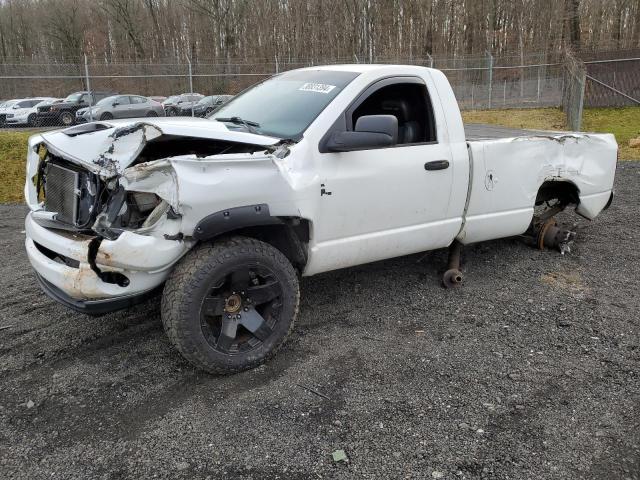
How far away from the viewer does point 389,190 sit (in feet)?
13.5

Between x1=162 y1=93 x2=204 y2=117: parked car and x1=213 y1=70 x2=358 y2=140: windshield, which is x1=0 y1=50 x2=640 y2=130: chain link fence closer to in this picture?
x1=162 y1=93 x2=204 y2=117: parked car

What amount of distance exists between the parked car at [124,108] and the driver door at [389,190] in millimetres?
17923

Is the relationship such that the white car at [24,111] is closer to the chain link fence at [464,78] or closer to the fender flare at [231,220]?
the chain link fence at [464,78]

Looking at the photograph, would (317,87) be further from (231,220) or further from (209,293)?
(209,293)

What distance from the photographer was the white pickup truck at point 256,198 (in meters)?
3.19

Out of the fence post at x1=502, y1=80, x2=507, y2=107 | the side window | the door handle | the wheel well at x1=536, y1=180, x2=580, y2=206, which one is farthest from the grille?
the fence post at x1=502, y1=80, x2=507, y2=107

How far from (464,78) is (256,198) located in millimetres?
20656

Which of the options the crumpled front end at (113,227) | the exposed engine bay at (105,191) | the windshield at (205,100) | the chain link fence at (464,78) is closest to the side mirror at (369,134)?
the exposed engine bay at (105,191)

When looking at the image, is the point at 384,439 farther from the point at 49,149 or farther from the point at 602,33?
the point at 602,33

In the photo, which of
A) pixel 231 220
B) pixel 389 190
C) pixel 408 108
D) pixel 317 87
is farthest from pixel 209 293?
pixel 408 108

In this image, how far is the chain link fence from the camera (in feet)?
62.8

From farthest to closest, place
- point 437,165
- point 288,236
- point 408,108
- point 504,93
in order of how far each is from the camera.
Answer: point 504,93 < point 408,108 < point 437,165 < point 288,236

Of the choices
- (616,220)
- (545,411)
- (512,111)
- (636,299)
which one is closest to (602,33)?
(512,111)

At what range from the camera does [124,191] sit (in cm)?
321
